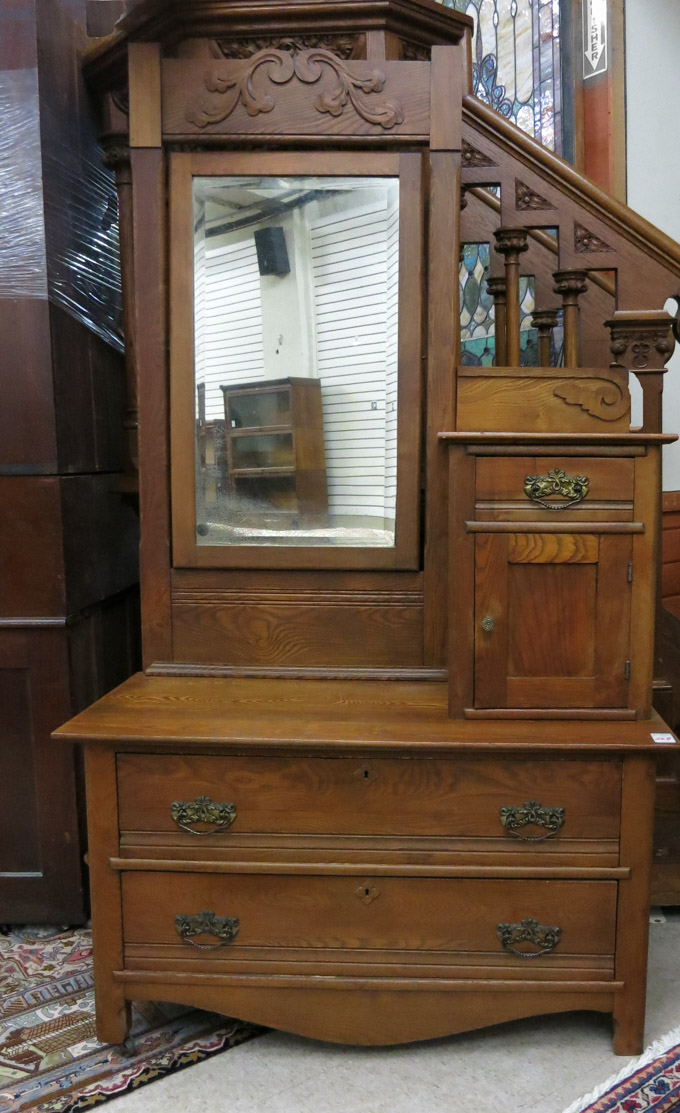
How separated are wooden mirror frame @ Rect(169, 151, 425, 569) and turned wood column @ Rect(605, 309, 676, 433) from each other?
55 cm

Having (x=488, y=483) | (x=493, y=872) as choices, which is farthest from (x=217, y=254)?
(x=493, y=872)

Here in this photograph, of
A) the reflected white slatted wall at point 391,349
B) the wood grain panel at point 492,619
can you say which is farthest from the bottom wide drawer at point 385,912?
the reflected white slatted wall at point 391,349

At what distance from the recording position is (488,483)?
5.79ft

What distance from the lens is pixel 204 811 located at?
5.64 ft

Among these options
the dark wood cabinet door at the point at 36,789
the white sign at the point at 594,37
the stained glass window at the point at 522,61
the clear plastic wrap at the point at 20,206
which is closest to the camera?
the clear plastic wrap at the point at 20,206

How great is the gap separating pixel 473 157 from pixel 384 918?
205 centimetres

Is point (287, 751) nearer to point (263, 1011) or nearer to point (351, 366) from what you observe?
point (263, 1011)

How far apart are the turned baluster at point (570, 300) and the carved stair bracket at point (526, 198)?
21 centimetres

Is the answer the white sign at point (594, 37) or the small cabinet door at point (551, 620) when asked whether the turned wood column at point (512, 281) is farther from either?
the white sign at point (594, 37)

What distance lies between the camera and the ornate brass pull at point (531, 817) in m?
1.70

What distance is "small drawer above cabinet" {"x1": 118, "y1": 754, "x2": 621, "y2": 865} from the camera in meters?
1.70

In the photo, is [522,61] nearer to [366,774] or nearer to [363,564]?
[363,564]

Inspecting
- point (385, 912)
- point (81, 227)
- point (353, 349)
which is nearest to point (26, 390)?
point (81, 227)

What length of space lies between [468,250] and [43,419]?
212cm
